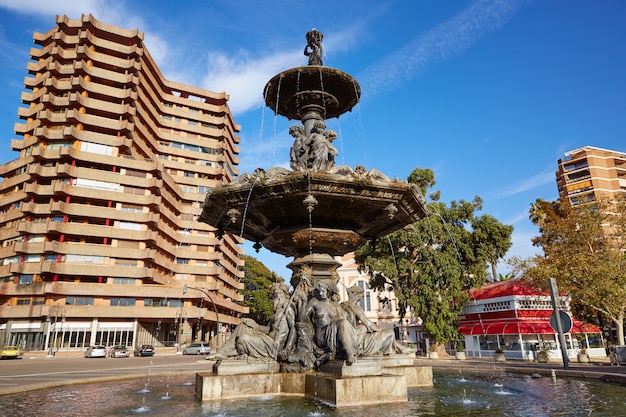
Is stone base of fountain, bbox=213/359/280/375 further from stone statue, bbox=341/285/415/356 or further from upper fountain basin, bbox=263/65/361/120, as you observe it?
upper fountain basin, bbox=263/65/361/120

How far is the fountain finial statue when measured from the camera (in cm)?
1135

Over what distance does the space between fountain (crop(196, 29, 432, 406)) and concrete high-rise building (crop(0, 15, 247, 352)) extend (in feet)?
99.2

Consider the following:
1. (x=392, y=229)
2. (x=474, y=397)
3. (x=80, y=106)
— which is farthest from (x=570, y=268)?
(x=80, y=106)

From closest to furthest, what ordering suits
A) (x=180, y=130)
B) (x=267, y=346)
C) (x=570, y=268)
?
(x=267, y=346) < (x=570, y=268) < (x=180, y=130)

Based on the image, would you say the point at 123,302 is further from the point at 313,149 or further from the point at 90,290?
the point at 313,149

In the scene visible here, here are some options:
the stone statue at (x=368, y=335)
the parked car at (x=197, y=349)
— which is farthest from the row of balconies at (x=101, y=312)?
the stone statue at (x=368, y=335)

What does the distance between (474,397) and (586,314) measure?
26.3 meters

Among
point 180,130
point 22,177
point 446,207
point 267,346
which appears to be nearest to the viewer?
point 267,346

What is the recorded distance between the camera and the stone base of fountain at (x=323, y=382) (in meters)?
5.95

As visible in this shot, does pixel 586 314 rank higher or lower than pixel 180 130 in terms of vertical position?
lower

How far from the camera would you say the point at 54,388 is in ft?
30.7

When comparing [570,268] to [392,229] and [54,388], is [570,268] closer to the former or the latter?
[392,229]

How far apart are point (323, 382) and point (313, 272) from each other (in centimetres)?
297

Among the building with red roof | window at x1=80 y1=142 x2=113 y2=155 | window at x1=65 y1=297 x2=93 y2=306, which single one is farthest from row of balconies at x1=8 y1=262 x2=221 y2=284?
the building with red roof
